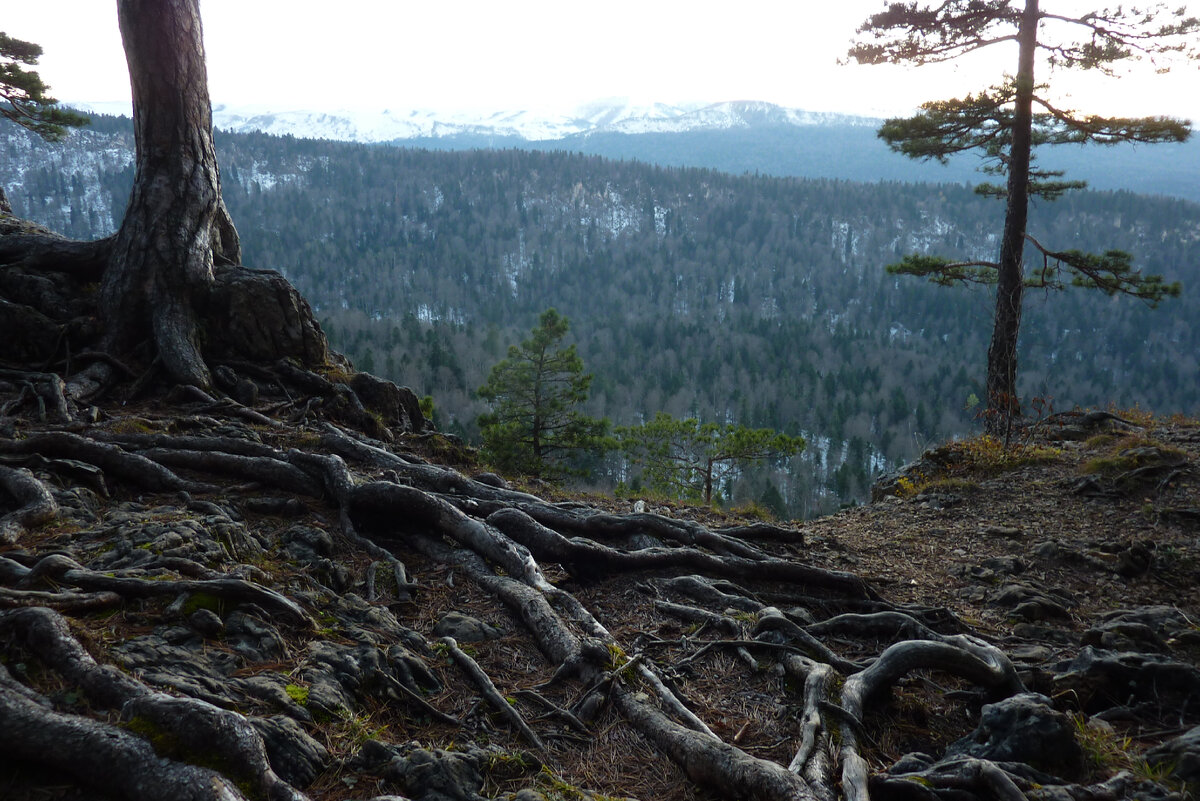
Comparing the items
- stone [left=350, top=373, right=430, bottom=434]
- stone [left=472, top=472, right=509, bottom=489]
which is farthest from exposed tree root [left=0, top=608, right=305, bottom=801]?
stone [left=350, top=373, right=430, bottom=434]

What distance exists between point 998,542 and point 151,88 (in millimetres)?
9767

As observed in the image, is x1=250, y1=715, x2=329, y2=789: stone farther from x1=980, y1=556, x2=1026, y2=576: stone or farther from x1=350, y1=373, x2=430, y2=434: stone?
x1=350, y1=373, x2=430, y2=434: stone

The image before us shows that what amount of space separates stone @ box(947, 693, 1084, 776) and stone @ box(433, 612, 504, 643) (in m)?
2.33

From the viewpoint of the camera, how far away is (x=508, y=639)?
3.76 m

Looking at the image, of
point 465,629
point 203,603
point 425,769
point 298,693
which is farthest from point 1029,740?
point 203,603

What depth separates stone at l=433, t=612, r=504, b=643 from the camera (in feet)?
12.2

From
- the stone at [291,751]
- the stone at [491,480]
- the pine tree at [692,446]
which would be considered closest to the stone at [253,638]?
the stone at [291,751]

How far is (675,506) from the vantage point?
25.5 feet

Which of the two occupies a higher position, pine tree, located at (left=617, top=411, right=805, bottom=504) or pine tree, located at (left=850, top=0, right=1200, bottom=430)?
pine tree, located at (left=850, top=0, right=1200, bottom=430)

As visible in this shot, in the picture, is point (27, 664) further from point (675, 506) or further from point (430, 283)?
point (430, 283)

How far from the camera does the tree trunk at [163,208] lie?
22.7 feet

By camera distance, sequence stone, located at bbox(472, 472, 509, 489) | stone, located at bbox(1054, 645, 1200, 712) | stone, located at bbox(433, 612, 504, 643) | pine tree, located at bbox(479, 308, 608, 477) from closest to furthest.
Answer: stone, located at bbox(1054, 645, 1200, 712) → stone, located at bbox(433, 612, 504, 643) → stone, located at bbox(472, 472, 509, 489) → pine tree, located at bbox(479, 308, 608, 477)

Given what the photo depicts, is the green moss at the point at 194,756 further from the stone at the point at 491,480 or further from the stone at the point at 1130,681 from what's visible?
the stone at the point at 491,480

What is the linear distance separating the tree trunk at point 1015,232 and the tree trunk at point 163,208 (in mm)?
11253
